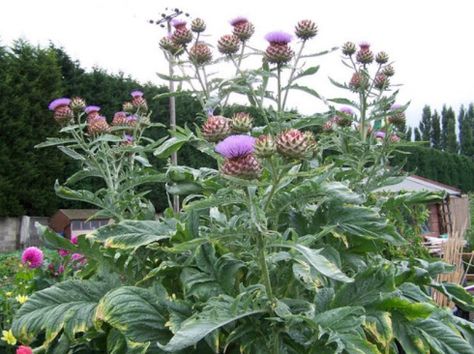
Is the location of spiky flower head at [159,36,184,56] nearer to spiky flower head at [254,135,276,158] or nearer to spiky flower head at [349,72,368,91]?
spiky flower head at [349,72,368,91]

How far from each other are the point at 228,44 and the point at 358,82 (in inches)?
49.1

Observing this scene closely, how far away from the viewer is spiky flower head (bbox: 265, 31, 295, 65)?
9.99ft

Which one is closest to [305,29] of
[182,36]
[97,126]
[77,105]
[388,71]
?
[182,36]

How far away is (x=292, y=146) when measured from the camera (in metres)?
2.03

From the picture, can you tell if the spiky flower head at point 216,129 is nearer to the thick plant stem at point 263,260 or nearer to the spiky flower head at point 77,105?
the thick plant stem at point 263,260

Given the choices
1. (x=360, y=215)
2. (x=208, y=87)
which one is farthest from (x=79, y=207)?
(x=360, y=215)

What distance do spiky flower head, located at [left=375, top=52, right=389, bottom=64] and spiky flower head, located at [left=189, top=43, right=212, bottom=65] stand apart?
4.93 feet

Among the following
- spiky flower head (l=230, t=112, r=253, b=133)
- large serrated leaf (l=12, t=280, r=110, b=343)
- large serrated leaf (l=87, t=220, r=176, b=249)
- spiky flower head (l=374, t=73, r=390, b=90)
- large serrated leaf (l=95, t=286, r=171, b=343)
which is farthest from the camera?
spiky flower head (l=374, t=73, r=390, b=90)

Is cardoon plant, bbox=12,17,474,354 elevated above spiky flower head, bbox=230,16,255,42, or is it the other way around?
spiky flower head, bbox=230,16,255,42

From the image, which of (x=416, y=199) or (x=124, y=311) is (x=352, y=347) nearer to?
(x=124, y=311)

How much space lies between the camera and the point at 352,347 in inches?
78.6

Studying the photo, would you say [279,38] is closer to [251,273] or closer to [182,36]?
[182,36]

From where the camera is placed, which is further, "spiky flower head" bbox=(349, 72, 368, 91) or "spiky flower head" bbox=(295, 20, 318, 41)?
"spiky flower head" bbox=(349, 72, 368, 91)

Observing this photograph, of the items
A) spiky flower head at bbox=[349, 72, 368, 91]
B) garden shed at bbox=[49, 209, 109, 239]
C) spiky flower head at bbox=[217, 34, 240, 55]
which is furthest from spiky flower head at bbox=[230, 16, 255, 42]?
garden shed at bbox=[49, 209, 109, 239]
